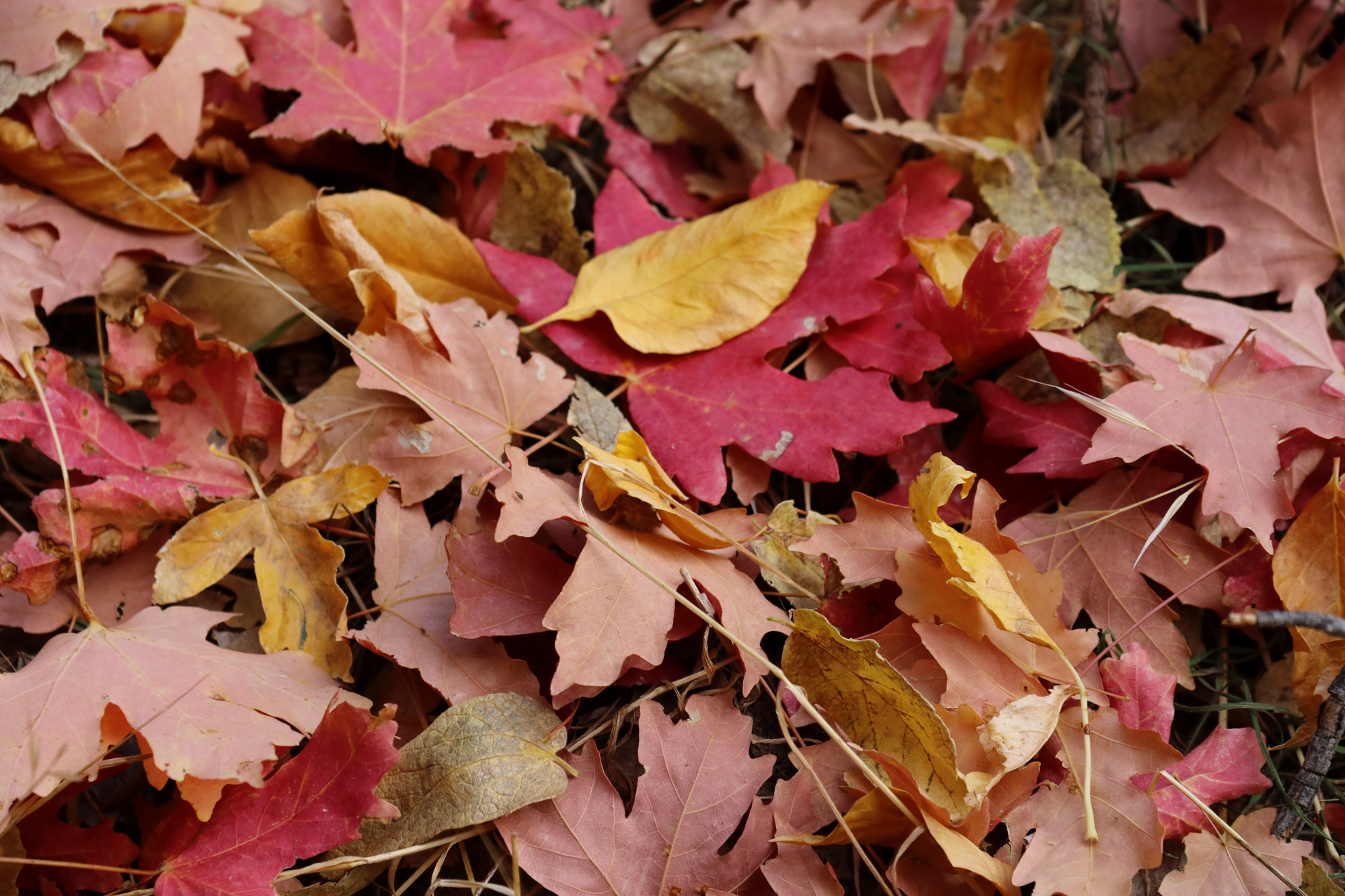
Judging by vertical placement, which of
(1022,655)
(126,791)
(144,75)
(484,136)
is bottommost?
(126,791)

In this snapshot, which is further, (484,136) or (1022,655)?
(484,136)

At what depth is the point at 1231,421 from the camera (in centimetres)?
87

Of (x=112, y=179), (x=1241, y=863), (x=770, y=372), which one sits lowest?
(x=1241, y=863)

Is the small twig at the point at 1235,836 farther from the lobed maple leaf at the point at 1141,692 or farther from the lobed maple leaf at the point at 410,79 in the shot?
the lobed maple leaf at the point at 410,79

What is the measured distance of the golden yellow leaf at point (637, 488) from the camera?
0.79m

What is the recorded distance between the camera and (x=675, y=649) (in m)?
0.91

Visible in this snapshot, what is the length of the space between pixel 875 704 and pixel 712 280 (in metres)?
0.49

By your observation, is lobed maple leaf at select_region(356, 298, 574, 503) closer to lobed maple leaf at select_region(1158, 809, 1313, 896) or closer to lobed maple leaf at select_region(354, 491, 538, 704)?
lobed maple leaf at select_region(354, 491, 538, 704)

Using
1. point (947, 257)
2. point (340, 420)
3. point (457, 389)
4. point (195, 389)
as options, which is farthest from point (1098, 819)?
point (195, 389)

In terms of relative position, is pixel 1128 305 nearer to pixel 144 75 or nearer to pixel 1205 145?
pixel 1205 145

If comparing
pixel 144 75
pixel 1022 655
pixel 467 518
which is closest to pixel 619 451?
pixel 467 518

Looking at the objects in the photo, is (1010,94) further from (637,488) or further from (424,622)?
(424,622)

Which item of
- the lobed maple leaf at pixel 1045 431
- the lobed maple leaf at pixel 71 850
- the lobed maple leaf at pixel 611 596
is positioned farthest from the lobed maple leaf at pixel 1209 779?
the lobed maple leaf at pixel 71 850

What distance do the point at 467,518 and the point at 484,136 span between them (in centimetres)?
49
